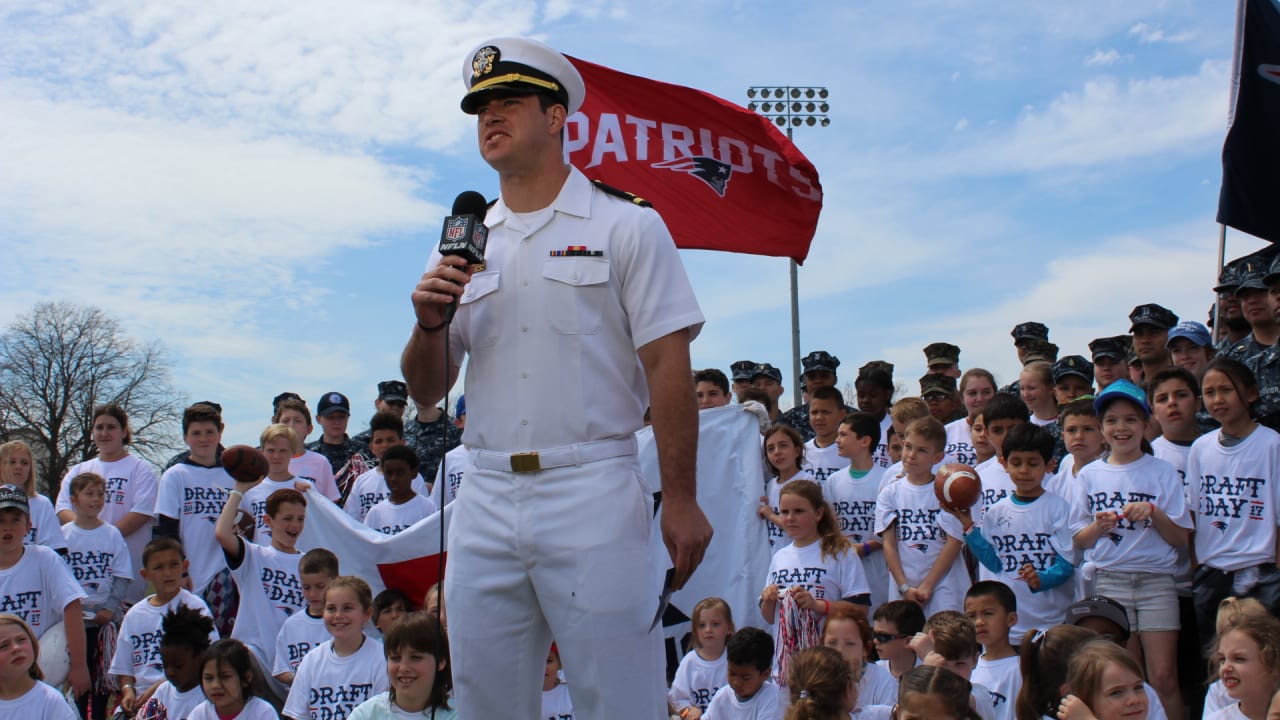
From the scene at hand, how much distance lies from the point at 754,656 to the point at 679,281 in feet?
12.8

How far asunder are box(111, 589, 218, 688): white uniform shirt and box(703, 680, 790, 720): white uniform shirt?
3.23 m

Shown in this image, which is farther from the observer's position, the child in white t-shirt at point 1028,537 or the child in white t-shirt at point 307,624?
the child in white t-shirt at point 307,624

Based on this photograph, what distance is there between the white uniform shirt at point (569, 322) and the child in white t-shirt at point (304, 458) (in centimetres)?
591

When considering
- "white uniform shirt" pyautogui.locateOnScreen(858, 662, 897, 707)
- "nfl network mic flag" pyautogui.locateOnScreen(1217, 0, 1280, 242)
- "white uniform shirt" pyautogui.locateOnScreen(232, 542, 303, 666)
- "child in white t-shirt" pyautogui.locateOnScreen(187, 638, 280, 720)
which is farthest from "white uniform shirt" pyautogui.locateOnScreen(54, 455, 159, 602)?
"nfl network mic flag" pyautogui.locateOnScreen(1217, 0, 1280, 242)

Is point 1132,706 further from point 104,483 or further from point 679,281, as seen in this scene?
point 104,483

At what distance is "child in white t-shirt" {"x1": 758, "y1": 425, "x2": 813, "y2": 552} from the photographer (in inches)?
314

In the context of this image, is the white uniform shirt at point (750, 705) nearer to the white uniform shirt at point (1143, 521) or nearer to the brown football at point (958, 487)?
the brown football at point (958, 487)

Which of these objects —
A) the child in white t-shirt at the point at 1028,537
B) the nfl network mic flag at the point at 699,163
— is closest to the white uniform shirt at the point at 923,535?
the child in white t-shirt at the point at 1028,537

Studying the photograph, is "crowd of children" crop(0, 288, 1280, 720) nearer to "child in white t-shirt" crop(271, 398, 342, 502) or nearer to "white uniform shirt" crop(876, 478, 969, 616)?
"white uniform shirt" crop(876, 478, 969, 616)

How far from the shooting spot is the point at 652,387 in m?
3.14

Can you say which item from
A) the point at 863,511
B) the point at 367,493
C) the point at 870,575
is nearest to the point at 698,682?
the point at 870,575

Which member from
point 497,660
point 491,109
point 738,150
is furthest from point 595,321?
point 738,150

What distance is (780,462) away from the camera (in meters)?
8.00

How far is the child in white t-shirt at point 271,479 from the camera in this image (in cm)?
855
